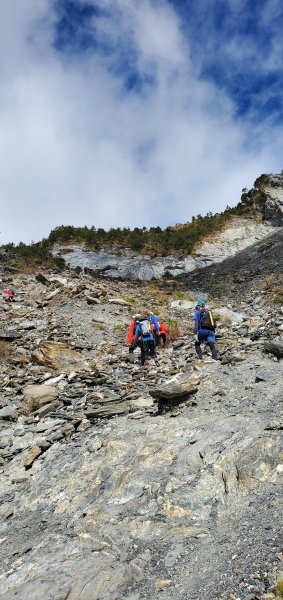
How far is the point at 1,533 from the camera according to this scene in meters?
6.05

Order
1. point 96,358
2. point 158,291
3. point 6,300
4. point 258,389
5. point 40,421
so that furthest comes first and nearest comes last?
1. point 158,291
2. point 6,300
3. point 96,358
4. point 40,421
5. point 258,389

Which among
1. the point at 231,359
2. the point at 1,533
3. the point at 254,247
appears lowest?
the point at 1,533

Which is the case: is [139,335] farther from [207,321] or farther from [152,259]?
[152,259]

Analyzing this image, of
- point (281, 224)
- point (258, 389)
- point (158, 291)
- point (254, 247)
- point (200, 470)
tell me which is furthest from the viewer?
point (281, 224)

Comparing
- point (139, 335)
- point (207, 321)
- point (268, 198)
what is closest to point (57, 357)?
point (139, 335)

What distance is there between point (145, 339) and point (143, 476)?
262 inches

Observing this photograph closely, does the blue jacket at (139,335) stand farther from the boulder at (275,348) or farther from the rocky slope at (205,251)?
the rocky slope at (205,251)

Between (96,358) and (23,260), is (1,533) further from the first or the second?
(23,260)

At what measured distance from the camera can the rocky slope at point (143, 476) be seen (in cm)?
425

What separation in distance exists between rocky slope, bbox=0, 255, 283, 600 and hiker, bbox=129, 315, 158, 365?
0.53m

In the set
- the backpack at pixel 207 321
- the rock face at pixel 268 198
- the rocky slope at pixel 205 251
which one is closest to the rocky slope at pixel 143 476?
the backpack at pixel 207 321

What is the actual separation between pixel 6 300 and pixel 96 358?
327 inches

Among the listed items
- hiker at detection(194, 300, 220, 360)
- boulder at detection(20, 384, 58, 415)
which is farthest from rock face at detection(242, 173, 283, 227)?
boulder at detection(20, 384, 58, 415)

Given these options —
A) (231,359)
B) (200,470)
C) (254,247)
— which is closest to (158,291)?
(254,247)
